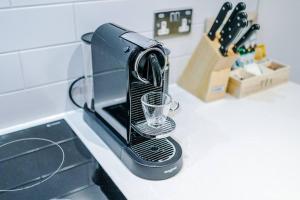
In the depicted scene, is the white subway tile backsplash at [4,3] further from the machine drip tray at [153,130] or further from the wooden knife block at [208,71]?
the wooden knife block at [208,71]

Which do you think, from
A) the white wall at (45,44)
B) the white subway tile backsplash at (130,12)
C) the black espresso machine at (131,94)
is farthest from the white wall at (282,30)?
the black espresso machine at (131,94)

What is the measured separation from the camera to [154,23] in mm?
1106

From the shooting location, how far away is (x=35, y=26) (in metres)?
0.89

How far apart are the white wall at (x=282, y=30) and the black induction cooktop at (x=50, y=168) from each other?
98 cm

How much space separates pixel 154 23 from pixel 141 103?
0.42 meters

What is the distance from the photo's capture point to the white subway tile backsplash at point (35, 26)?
851 millimetres

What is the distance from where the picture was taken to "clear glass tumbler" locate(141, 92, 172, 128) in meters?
0.77

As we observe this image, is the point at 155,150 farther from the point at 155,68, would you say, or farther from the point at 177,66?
the point at 177,66

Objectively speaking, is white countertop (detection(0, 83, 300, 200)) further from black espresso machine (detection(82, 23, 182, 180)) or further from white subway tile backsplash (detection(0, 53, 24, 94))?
white subway tile backsplash (detection(0, 53, 24, 94))

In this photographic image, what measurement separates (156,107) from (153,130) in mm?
57

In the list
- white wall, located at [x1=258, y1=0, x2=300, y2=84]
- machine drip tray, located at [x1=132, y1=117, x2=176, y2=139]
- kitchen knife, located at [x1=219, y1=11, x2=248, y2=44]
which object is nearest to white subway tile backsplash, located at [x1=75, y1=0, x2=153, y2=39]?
kitchen knife, located at [x1=219, y1=11, x2=248, y2=44]

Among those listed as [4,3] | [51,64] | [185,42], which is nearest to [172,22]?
[185,42]

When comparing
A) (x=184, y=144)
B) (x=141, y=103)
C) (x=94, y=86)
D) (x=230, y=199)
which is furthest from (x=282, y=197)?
(x=94, y=86)

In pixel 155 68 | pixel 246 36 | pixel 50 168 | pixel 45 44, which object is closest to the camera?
pixel 155 68
